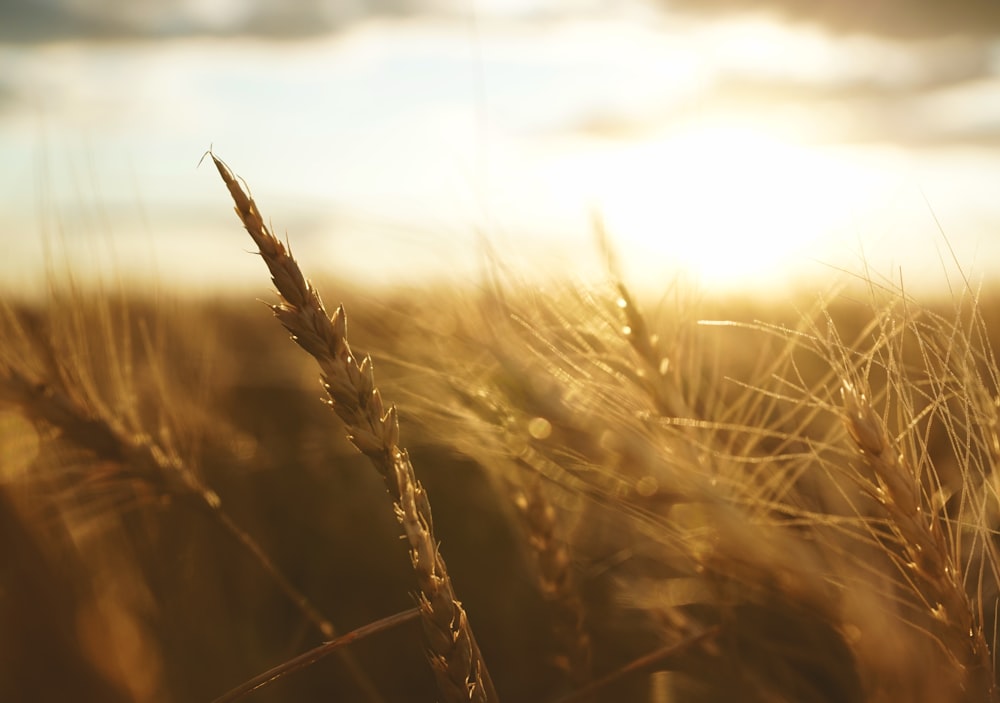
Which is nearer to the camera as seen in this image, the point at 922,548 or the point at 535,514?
the point at 922,548

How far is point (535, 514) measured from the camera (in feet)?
3.85

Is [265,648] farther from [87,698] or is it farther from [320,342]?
[320,342]

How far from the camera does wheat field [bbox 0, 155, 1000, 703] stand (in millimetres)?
713

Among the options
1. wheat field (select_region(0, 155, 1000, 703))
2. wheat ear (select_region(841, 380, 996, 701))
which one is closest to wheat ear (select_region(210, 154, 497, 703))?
wheat field (select_region(0, 155, 1000, 703))

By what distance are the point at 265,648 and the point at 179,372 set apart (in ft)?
2.80

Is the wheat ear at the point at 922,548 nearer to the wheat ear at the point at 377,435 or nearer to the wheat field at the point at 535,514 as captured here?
the wheat field at the point at 535,514

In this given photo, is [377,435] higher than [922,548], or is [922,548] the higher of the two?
[377,435]

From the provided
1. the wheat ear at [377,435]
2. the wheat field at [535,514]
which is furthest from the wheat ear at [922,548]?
the wheat ear at [377,435]

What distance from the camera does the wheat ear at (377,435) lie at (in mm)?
646

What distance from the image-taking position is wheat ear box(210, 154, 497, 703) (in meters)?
0.65

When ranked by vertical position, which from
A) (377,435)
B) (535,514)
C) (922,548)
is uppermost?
(377,435)

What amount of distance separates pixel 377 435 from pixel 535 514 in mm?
536

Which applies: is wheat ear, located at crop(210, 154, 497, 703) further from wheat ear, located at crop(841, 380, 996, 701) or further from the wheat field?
wheat ear, located at crop(841, 380, 996, 701)

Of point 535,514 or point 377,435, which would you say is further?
point 535,514
